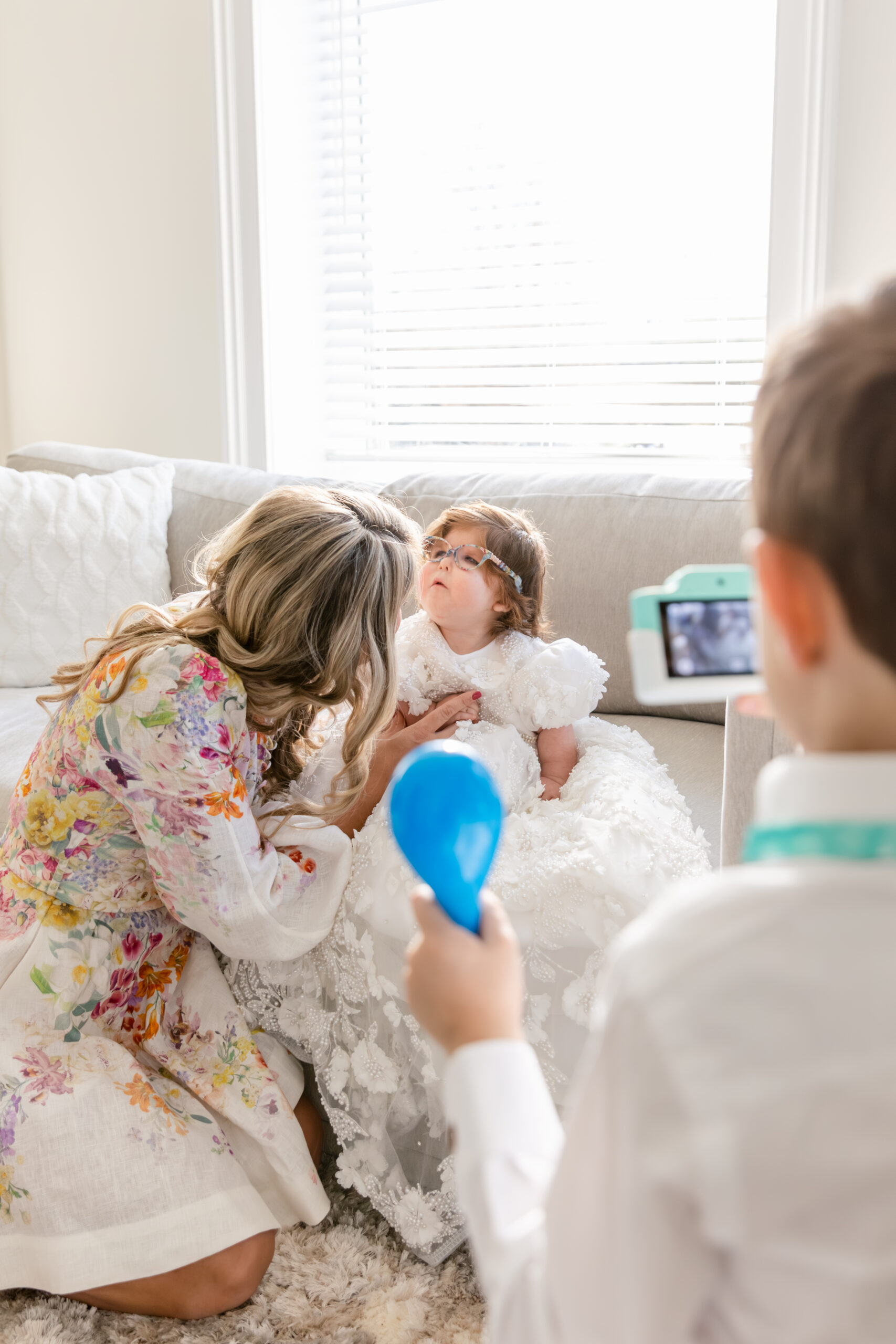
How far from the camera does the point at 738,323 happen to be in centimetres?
242

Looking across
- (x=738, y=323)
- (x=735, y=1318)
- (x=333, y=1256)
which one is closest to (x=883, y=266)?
(x=738, y=323)

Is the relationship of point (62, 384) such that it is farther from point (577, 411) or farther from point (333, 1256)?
point (333, 1256)

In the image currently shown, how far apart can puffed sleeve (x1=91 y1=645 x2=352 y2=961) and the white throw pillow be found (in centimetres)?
98

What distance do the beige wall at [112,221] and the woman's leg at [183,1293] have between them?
2143 millimetres

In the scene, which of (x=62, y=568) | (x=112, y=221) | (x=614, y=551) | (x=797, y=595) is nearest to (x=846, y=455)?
(x=797, y=595)

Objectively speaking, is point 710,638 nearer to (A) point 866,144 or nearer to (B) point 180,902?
(B) point 180,902

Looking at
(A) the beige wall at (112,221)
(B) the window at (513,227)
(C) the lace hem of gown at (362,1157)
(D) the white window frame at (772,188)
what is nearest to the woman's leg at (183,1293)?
(C) the lace hem of gown at (362,1157)

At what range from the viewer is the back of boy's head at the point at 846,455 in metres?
0.39

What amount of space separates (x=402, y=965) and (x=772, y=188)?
1751mm

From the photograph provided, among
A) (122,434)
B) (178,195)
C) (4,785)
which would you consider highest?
(178,195)

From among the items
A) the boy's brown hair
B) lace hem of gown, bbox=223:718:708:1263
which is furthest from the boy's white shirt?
the boy's brown hair

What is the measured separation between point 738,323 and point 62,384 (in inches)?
73.7

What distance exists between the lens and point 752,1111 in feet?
1.26

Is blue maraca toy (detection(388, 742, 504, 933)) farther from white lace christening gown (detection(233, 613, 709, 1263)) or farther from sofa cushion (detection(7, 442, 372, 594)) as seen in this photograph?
sofa cushion (detection(7, 442, 372, 594))
